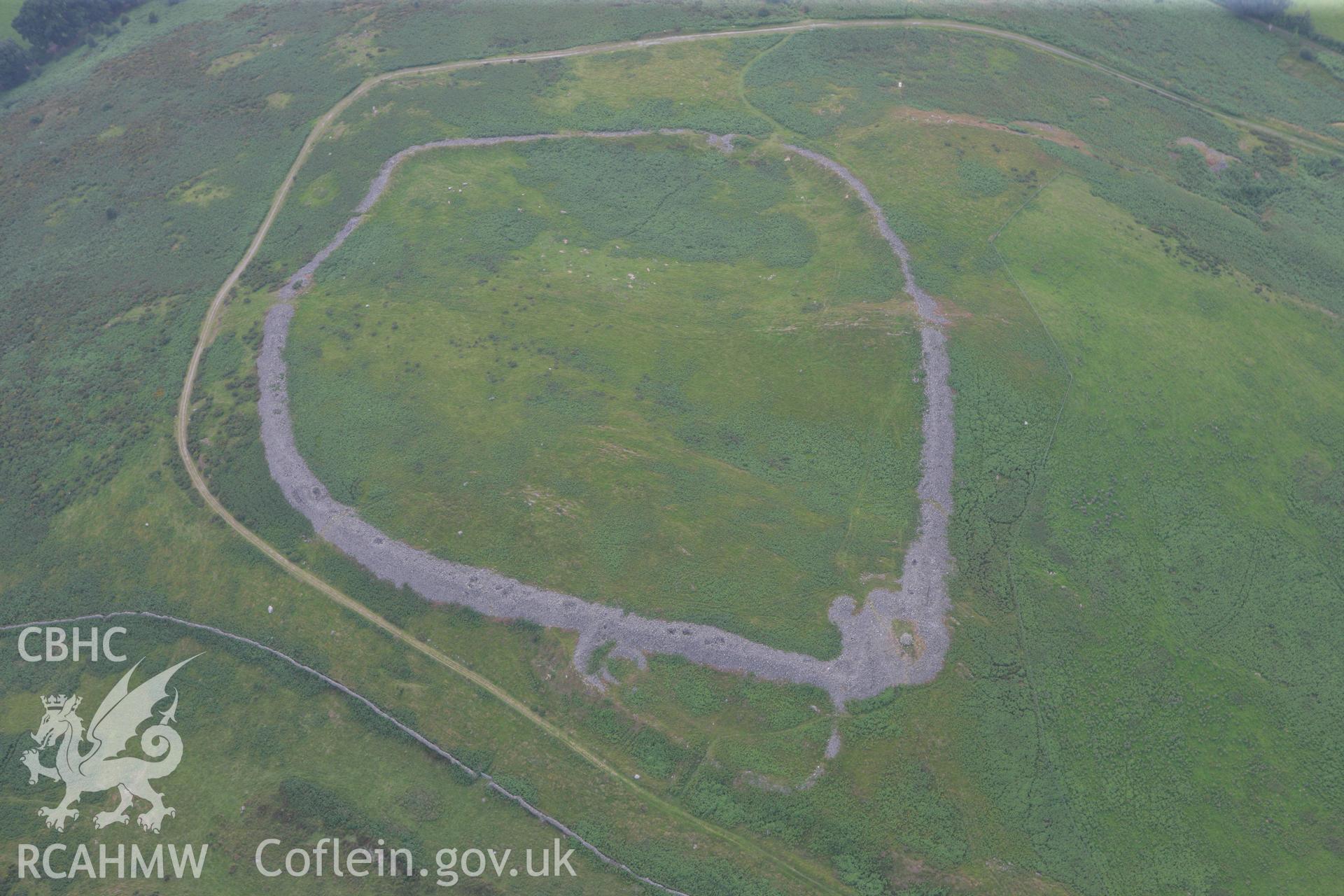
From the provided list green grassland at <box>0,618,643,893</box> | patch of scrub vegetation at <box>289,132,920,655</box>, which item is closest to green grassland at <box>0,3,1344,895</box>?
green grassland at <box>0,618,643,893</box>

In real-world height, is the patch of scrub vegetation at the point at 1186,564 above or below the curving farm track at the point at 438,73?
below

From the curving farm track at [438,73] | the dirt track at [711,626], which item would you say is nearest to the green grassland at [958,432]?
the curving farm track at [438,73]

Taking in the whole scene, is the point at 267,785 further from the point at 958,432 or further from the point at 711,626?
the point at 958,432

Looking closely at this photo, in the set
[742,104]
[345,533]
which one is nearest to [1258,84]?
[742,104]

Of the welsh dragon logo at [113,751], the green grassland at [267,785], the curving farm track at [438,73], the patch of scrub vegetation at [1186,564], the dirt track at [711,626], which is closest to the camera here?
the green grassland at [267,785]

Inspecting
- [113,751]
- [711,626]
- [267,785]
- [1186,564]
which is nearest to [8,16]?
[113,751]

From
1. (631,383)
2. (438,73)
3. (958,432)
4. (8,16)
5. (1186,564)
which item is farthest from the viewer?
(8,16)

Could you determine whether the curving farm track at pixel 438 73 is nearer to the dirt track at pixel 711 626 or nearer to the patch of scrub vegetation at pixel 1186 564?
the dirt track at pixel 711 626
